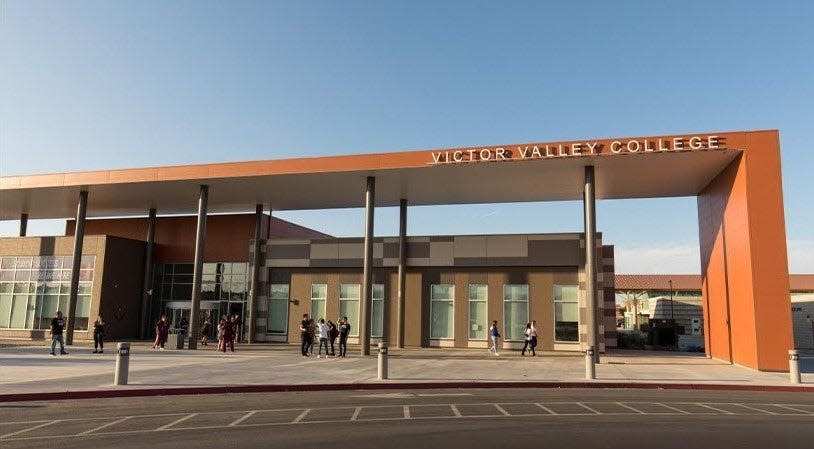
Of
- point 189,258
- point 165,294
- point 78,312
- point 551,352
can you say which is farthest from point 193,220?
point 551,352

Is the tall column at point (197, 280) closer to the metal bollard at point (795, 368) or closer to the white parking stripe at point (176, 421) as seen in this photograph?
the white parking stripe at point (176, 421)

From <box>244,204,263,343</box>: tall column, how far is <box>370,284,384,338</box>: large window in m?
7.48

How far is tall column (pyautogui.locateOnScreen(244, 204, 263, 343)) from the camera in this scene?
35625 mm

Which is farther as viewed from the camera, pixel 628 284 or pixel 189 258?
pixel 628 284

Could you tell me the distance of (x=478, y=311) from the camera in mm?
32219

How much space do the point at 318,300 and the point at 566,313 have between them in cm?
1410

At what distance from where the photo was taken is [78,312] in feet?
117

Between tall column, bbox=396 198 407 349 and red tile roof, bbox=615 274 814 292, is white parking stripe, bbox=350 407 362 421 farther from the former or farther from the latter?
red tile roof, bbox=615 274 814 292

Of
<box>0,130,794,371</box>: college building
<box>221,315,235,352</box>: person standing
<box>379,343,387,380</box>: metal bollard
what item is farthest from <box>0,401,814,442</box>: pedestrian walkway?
<box>221,315,235,352</box>: person standing

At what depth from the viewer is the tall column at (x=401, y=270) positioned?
3203 cm

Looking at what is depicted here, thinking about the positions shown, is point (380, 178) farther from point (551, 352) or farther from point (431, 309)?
point (551, 352)

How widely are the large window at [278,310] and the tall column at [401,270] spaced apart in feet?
23.8

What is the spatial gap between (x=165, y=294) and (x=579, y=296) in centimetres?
2570

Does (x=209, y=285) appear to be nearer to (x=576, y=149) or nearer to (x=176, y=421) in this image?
(x=576, y=149)
